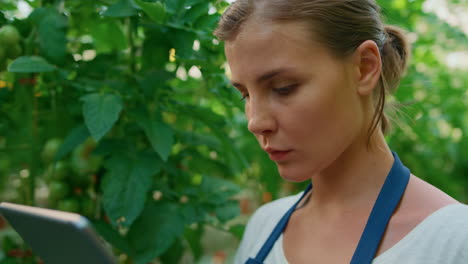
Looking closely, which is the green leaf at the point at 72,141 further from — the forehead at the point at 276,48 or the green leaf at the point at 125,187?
the forehead at the point at 276,48

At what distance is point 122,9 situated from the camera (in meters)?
0.85

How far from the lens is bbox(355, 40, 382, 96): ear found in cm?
67

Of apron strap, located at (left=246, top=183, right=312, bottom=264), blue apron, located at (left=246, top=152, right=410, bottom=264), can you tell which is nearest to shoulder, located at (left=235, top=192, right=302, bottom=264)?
apron strap, located at (left=246, top=183, right=312, bottom=264)

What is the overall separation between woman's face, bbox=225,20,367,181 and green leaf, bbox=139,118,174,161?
0.24 metres

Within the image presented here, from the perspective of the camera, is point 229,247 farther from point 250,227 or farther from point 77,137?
point 77,137

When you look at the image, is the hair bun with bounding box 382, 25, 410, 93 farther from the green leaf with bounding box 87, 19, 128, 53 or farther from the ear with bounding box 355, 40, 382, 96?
the green leaf with bounding box 87, 19, 128, 53

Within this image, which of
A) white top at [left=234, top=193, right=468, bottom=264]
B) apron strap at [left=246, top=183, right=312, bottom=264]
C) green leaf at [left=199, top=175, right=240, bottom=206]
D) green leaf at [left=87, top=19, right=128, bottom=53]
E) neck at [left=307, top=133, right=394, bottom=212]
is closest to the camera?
white top at [left=234, top=193, right=468, bottom=264]

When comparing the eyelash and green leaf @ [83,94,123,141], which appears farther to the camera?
green leaf @ [83,94,123,141]

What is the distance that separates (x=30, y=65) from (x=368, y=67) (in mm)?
561

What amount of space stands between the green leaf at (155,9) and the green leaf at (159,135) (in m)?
0.19

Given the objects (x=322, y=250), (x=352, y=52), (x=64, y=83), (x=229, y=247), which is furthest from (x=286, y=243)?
(x=229, y=247)

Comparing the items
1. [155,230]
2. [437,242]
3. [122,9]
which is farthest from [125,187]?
[437,242]

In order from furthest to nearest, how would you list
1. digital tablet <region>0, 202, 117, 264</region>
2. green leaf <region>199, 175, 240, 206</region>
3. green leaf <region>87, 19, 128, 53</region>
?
1. green leaf <region>87, 19, 128, 53</region>
2. green leaf <region>199, 175, 240, 206</region>
3. digital tablet <region>0, 202, 117, 264</region>

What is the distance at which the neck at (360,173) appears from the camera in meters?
0.72
